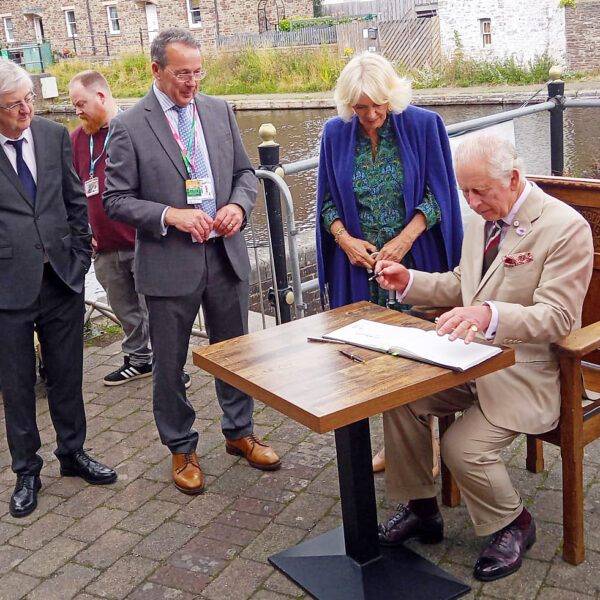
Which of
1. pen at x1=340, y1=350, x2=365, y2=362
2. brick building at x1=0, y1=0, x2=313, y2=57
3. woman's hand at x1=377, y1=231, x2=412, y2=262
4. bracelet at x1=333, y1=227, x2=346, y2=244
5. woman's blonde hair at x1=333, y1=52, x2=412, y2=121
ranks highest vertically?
brick building at x1=0, y1=0, x2=313, y2=57

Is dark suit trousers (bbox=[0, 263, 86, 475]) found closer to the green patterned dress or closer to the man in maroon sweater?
the man in maroon sweater

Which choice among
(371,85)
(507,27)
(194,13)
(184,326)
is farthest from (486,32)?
(184,326)

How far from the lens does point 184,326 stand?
163 inches

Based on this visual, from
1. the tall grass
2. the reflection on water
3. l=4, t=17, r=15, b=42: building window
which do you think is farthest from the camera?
l=4, t=17, r=15, b=42: building window

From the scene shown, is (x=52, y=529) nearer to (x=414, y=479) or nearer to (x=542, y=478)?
(x=414, y=479)

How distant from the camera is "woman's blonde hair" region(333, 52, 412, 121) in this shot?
12.2ft

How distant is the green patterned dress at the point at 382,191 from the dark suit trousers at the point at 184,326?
67cm

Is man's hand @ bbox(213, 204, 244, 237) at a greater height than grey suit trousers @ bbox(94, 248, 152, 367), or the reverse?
man's hand @ bbox(213, 204, 244, 237)

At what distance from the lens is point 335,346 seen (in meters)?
3.17

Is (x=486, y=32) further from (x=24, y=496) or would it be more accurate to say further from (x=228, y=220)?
(x=24, y=496)

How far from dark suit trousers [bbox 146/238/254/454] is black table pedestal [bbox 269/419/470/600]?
1.00 metres

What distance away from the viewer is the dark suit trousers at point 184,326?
407cm

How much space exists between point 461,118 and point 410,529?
15.5m

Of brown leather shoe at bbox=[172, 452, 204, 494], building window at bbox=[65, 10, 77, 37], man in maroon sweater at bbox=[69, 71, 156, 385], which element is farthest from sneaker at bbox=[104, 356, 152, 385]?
building window at bbox=[65, 10, 77, 37]
